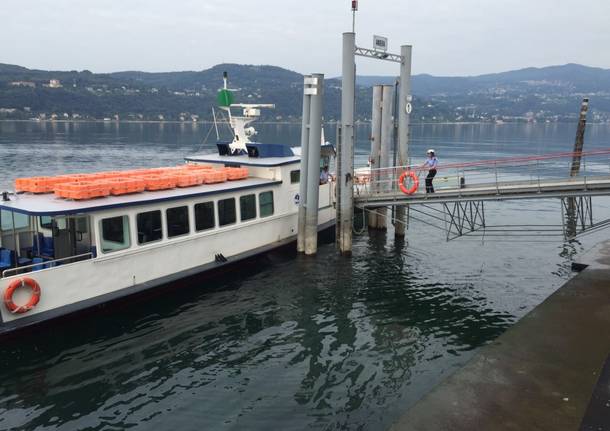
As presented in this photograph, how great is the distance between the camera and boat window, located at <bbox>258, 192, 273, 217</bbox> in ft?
65.8

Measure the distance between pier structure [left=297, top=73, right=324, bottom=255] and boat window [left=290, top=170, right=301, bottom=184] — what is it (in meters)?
1.02

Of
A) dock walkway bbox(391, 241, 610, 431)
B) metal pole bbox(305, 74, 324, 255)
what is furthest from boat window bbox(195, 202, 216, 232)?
dock walkway bbox(391, 241, 610, 431)

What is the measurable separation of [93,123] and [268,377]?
170m

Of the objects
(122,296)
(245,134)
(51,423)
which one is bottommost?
(51,423)

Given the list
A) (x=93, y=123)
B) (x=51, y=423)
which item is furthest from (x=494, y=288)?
(x=93, y=123)

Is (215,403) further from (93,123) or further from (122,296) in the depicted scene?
(93,123)

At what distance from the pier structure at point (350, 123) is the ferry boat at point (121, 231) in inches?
100

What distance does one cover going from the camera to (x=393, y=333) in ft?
47.9

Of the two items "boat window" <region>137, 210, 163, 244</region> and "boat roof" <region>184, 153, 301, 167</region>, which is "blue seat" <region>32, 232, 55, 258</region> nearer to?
"boat window" <region>137, 210, 163, 244</region>

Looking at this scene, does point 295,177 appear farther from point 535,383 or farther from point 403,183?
point 535,383

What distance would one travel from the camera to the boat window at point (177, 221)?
1653cm

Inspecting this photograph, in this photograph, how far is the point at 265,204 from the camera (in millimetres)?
20344

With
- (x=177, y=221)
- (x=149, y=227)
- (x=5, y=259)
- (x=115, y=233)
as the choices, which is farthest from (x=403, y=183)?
(x=5, y=259)

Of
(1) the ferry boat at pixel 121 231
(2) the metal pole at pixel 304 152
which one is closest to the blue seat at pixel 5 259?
(1) the ferry boat at pixel 121 231
